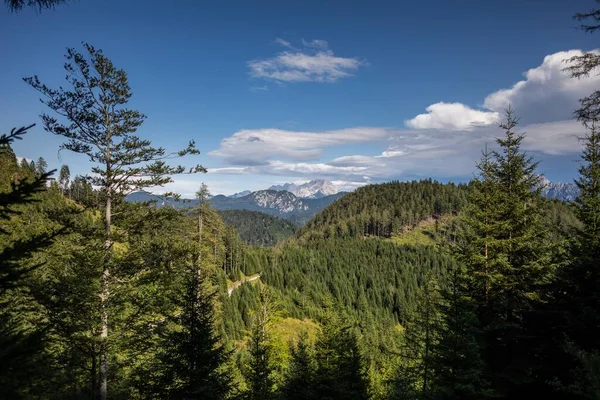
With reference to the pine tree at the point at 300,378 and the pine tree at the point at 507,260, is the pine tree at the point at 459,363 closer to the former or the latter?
the pine tree at the point at 507,260

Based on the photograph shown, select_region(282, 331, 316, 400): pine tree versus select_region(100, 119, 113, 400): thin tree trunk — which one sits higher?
select_region(100, 119, 113, 400): thin tree trunk

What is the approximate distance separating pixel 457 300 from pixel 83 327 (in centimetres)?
1501

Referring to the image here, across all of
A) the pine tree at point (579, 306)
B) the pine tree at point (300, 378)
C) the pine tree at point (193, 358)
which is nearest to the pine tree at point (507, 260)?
the pine tree at point (579, 306)

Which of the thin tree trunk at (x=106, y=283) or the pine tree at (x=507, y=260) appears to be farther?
the pine tree at (x=507, y=260)

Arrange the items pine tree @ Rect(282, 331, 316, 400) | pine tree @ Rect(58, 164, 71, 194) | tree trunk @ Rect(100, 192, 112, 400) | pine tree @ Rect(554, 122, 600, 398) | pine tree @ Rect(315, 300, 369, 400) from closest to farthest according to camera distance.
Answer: pine tree @ Rect(554, 122, 600, 398), tree trunk @ Rect(100, 192, 112, 400), pine tree @ Rect(315, 300, 369, 400), pine tree @ Rect(282, 331, 316, 400), pine tree @ Rect(58, 164, 71, 194)

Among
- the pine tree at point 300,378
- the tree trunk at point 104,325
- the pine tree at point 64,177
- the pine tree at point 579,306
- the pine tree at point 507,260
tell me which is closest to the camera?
the pine tree at point 579,306

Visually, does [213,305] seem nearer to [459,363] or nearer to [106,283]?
[106,283]

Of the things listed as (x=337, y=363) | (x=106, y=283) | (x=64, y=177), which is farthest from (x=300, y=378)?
(x=64, y=177)

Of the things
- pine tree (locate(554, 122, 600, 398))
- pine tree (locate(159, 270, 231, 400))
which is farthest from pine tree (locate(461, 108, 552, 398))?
pine tree (locate(159, 270, 231, 400))

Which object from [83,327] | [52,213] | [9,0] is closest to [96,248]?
[52,213]

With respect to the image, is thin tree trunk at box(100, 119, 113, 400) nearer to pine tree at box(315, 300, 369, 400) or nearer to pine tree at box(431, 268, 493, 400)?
pine tree at box(315, 300, 369, 400)

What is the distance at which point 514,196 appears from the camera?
Answer: 1812 cm

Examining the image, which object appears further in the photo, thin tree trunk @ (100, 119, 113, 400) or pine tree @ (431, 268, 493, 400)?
thin tree trunk @ (100, 119, 113, 400)

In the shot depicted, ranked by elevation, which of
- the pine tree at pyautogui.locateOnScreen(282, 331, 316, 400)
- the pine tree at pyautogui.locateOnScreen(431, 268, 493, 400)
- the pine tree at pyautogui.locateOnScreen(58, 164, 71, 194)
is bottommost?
the pine tree at pyautogui.locateOnScreen(282, 331, 316, 400)
